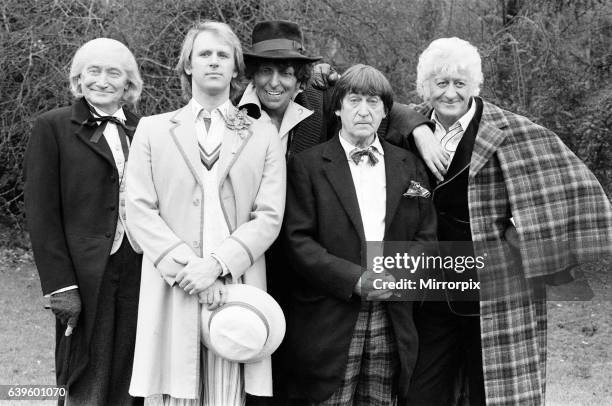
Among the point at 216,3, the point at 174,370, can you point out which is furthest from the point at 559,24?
the point at 174,370

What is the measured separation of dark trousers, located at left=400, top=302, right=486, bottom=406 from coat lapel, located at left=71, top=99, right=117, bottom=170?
1.72 meters

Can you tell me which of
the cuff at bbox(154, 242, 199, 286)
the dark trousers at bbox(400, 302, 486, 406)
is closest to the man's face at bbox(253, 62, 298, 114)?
the cuff at bbox(154, 242, 199, 286)

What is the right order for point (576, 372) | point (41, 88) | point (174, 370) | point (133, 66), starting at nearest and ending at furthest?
point (174, 370) → point (133, 66) → point (576, 372) → point (41, 88)

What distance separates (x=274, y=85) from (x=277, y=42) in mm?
275

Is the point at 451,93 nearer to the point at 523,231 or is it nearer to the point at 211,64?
the point at 523,231

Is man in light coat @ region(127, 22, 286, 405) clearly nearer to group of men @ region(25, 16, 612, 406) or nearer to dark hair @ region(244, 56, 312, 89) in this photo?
group of men @ region(25, 16, 612, 406)

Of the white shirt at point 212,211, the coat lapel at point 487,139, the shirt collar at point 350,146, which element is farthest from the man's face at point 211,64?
the coat lapel at point 487,139

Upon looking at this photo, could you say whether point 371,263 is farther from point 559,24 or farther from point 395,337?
point 559,24

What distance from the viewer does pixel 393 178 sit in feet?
12.5

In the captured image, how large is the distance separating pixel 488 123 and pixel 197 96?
1433 mm

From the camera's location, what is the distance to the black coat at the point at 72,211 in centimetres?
382

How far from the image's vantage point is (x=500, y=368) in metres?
3.88

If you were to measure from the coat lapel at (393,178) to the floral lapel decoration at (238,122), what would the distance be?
0.68 m

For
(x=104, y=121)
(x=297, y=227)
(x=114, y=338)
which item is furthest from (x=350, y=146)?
(x=114, y=338)
